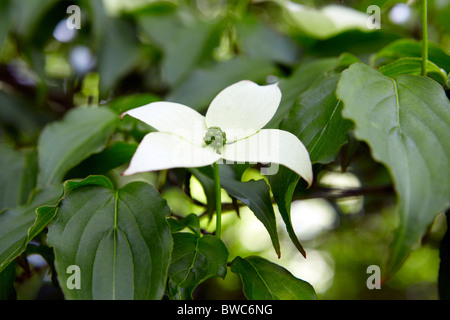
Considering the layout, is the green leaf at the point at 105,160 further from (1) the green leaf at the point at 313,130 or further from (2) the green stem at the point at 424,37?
(2) the green stem at the point at 424,37

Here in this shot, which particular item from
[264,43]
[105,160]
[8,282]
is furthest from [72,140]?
[264,43]

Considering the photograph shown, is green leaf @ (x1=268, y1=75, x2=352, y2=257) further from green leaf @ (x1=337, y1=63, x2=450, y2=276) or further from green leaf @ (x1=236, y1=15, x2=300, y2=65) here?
green leaf @ (x1=236, y1=15, x2=300, y2=65)

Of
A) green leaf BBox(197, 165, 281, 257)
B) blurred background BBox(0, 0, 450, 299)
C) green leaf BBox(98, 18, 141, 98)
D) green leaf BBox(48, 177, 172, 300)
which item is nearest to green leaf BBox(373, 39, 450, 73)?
blurred background BBox(0, 0, 450, 299)

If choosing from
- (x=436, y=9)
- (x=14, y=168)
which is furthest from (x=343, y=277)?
(x=14, y=168)

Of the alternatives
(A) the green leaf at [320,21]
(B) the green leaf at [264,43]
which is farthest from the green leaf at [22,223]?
(A) the green leaf at [320,21]

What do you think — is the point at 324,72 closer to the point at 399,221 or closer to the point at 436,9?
the point at 399,221

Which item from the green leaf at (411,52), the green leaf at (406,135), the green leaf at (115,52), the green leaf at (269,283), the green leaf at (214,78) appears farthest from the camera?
the green leaf at (115,52)
